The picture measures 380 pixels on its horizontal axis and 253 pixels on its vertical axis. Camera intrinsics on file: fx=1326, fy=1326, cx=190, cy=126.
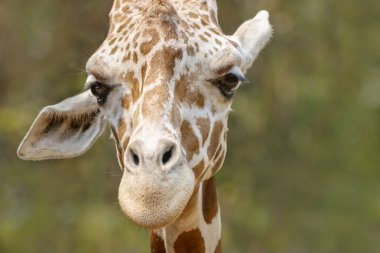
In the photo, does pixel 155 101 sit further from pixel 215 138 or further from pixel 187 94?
pixel 215 138

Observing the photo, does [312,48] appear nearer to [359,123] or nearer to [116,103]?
[359,123]

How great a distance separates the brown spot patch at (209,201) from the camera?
29.8 feet

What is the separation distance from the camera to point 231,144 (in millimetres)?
25203

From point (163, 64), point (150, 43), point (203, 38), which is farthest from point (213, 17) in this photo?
point (163, 64)

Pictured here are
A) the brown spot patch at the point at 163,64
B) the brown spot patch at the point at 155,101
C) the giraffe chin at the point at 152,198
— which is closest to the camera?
the giraffe chin at the point at 152,198

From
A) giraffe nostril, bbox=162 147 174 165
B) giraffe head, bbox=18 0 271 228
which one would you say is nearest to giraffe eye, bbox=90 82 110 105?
giraffe head, bbox=18 0 271 228

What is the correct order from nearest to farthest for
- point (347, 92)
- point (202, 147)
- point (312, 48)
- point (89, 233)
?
point (202, 147) → point (89, 233) → point (312, 48) → point (347, 92)

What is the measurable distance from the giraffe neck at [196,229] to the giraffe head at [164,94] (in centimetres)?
25

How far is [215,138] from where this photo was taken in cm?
859

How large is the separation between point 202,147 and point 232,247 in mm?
16708

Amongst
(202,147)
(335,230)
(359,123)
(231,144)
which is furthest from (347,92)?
(202,147)

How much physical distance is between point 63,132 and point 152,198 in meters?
2.14

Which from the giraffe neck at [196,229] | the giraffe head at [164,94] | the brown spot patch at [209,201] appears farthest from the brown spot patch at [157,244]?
the giraffe head at [164,94]

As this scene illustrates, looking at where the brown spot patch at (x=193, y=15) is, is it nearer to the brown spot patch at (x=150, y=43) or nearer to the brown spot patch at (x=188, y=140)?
the brown spot patch at (x=150, y=43)
